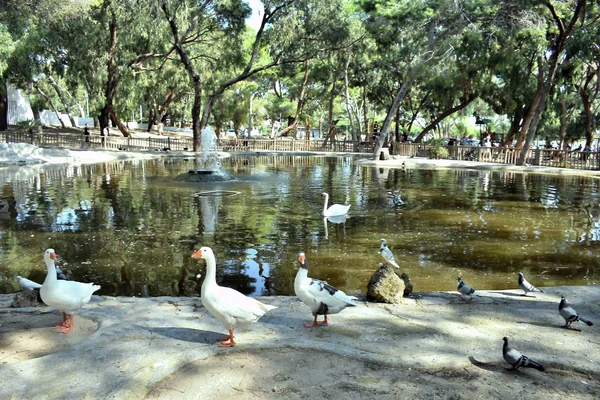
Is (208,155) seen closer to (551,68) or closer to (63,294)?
(551,68)

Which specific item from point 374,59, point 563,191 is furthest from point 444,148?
point 563,191

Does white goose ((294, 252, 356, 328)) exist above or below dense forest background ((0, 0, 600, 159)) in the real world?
below

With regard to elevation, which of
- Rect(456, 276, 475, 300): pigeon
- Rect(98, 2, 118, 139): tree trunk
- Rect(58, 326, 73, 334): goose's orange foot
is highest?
Rect(98, 2, 118, 139): tree trunk

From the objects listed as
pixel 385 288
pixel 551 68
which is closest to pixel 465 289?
pixel 385 288

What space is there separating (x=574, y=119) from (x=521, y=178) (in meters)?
32.1

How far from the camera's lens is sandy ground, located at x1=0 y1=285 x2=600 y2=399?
3963mm

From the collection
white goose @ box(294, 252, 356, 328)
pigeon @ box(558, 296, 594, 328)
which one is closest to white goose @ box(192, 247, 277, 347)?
white goose @ box(294, 252, 356, 328)

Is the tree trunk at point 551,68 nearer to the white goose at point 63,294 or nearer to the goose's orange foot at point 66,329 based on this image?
the white goose at point 63,294

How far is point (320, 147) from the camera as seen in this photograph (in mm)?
45688

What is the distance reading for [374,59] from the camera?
3950 centimetres

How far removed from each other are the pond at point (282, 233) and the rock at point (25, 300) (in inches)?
42.1

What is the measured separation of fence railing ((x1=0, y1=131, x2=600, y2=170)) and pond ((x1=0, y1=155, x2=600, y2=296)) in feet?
34.1

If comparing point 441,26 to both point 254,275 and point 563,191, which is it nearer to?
point 563,191

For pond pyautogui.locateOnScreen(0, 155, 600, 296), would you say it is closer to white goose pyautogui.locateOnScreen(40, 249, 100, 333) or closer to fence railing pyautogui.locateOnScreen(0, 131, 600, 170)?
white goose pyautogui.locateOnScreen(40, 249, 100, 333)
